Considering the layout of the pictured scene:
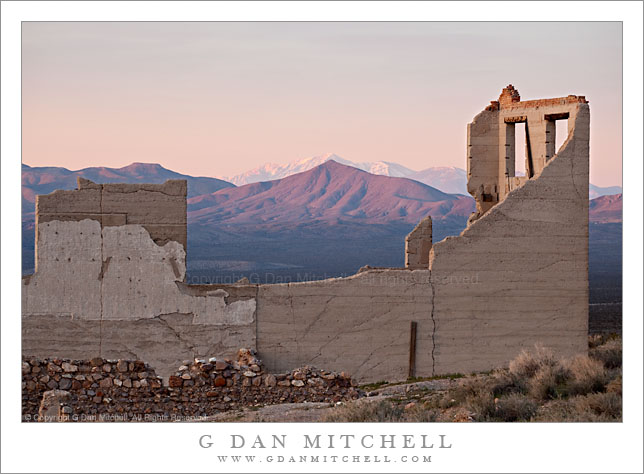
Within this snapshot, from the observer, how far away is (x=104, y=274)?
14508 mm

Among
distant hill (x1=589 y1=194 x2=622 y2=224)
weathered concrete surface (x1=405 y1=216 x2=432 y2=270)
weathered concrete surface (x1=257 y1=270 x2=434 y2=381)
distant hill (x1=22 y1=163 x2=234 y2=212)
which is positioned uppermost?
distant hill (x1=22 y1=163 x2=234 y2=212)

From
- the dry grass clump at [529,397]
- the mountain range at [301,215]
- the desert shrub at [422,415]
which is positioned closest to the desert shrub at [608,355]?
the dry grass clump at [529,397]

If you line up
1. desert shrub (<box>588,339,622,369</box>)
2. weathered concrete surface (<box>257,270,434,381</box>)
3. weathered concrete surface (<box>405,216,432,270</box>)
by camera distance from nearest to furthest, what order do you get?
1. weathered concrete surface (<box>257,270,434,381</box>)
2. desert shrub (<box>588,339,622,369</box>)
3. weathered concrete surface (<box>405,216,432,270</box>)

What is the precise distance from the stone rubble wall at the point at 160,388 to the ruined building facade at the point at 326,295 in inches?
10.2

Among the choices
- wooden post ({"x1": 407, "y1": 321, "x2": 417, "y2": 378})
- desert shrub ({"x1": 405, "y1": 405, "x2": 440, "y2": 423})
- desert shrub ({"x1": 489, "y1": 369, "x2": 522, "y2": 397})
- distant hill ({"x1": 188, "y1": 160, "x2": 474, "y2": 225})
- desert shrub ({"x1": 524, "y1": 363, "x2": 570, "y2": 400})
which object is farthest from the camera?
distant hill ({"x1": 188, "y1": 160, "x2": 474, "y2": 225})

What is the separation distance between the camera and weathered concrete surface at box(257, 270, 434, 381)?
14742 millimetres

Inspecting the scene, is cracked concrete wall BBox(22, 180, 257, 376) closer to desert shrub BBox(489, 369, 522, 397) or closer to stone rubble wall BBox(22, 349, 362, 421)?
stone rubble wall BBox(22, 349, 362, 421)

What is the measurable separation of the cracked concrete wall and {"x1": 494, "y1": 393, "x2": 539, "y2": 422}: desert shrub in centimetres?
496

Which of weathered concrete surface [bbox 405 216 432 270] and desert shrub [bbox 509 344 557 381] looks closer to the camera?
desert shrub [bbox 509 344 557 381]

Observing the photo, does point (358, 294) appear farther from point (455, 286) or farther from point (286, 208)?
point (286, 208)

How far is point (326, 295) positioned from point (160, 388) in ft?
9.12

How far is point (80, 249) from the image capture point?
14500 mm

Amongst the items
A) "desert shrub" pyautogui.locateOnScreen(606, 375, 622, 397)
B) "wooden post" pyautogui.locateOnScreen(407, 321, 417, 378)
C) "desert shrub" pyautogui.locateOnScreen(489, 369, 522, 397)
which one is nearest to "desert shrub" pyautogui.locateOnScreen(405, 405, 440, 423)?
"desert shrub" pyautogui.locateOnScreen(489, 369, 522, 397)

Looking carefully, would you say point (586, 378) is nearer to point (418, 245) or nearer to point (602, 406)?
point (602, 406)
